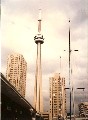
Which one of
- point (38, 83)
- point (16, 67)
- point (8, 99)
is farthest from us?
point (16, 67)

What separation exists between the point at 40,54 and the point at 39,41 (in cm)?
1330

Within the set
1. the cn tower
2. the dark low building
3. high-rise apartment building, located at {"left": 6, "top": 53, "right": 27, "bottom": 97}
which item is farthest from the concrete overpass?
high-rise apartment building, located at {"left": 6, "top": 53, "right": 27, "bottom": 97}

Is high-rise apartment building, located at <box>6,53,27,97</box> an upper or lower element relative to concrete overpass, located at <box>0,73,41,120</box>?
upper

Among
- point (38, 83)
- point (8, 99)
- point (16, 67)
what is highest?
point (16, 67)

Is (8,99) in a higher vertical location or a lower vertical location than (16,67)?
lower

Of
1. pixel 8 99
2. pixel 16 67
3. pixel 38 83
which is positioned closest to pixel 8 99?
pixel 8 99

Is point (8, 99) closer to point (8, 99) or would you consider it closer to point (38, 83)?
point (8, 99)

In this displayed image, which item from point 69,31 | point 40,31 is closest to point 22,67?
point 40,31

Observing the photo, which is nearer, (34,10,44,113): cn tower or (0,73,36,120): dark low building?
(0,73,36,120): dark low building

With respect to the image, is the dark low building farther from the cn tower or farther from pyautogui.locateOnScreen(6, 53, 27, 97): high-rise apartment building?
pyautogui.locateOnScreen(6, 53, 27, 97): high-rise apartment building

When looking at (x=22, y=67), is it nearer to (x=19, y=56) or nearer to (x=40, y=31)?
(x=19, y=56)

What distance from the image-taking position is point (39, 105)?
136 metres

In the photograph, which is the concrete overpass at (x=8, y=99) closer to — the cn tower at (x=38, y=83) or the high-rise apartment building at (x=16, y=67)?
the cn tower at (x=38, y=83)

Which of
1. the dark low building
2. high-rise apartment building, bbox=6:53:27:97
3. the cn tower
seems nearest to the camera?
the dark low building
